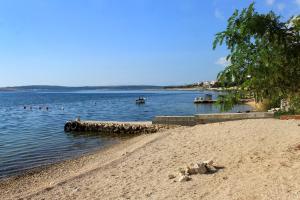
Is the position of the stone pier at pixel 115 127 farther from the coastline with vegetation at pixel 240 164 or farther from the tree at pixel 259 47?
the tree at pixel 259 47

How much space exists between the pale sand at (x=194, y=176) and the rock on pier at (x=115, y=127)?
11.1 meters

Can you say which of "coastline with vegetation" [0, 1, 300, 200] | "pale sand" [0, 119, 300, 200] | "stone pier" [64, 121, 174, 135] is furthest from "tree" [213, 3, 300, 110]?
"stone pier" [64, 121, 174, 135]

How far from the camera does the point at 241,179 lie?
9.70m

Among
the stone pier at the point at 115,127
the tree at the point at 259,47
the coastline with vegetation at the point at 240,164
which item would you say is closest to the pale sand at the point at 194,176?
the coastline with vegetation at the point at 240,164

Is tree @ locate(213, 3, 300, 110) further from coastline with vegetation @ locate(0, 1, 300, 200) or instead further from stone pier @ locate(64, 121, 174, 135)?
stone pier @ locate(64, 121, 174, 135)

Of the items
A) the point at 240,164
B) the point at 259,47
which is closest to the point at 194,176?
the point at 240,164

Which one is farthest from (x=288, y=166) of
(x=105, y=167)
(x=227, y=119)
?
(x=227, y=119)

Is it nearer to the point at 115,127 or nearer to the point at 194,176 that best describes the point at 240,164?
the point at 194,176

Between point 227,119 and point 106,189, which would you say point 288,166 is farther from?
point 227,119

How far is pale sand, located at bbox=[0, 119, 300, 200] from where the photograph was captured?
907 cm

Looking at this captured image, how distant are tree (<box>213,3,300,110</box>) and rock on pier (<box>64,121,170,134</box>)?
1884cm

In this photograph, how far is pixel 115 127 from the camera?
1245 inches

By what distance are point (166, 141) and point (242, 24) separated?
10158 millimetres

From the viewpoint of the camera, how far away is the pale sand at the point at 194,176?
9.07m
